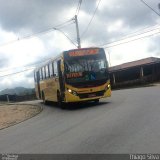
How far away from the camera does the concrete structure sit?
54125mm

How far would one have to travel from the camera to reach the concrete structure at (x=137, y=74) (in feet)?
178

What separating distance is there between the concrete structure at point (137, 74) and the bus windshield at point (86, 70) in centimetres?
2977

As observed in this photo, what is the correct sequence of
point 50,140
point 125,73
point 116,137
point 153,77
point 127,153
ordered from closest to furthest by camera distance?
point 127,153 < point 116,137 < point 50,140 < point 153,77 < point 125,73

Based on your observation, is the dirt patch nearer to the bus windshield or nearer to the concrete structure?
the bus windshield

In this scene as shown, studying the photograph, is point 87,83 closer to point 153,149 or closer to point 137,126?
point 137,126

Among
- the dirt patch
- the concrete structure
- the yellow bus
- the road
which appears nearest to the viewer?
the road

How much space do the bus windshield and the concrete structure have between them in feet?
97.7

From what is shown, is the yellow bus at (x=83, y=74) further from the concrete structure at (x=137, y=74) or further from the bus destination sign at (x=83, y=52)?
the concrete structure at (x=137, y=74)

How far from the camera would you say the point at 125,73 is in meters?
59.6

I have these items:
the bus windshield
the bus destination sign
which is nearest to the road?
the bus windshield

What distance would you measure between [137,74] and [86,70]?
3475 cm

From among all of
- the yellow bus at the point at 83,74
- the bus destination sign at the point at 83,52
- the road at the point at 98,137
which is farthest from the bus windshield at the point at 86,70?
the road at the point at 98,137

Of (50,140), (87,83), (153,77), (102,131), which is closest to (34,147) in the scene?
(50,140)

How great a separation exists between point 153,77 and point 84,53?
31428 mm
